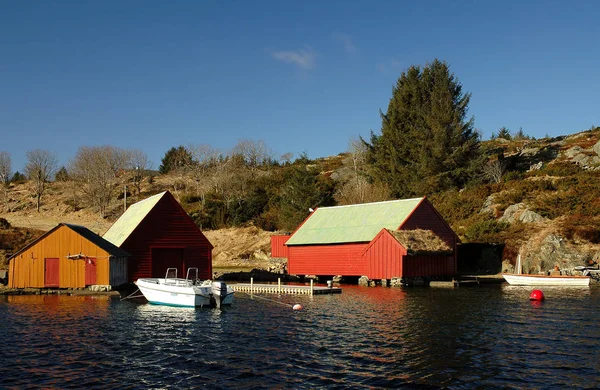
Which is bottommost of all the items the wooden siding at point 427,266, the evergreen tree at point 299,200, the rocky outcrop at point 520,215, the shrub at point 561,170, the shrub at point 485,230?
the wooden siding at point 427,266

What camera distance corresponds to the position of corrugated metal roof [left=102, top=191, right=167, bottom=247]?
156ft

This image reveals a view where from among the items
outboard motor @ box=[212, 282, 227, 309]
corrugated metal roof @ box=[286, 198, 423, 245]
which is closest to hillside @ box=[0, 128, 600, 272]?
corrugated metal roof @ box=[286, 198, 423, 245]

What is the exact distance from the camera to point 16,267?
44.6 metres

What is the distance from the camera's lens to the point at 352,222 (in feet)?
190

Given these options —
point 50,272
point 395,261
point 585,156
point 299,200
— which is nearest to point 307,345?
point 395,261

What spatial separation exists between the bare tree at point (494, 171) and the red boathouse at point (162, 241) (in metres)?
52.6

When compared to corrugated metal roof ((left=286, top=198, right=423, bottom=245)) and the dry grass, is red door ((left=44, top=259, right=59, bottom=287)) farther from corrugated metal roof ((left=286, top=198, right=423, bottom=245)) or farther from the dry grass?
the dry grass

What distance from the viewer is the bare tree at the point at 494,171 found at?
86.6m

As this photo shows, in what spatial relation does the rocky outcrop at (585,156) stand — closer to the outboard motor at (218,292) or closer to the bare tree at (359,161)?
the bare tree at (359,161)

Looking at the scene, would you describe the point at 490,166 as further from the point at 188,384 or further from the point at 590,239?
the point at 188,384

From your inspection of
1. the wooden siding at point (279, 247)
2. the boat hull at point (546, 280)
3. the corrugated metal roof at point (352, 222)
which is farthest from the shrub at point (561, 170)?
the wooden siding at point (279, 247)

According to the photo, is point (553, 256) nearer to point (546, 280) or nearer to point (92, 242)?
point (546, 280)

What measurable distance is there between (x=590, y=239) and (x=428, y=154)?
34460 mm

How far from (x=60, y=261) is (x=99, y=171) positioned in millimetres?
65751
